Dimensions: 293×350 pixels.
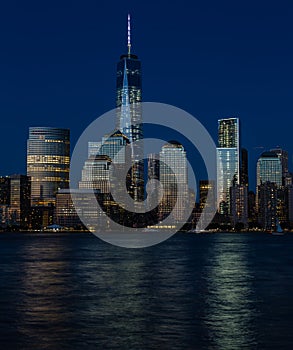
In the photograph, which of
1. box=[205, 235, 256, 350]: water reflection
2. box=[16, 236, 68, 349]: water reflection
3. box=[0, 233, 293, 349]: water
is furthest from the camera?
box=[16, 236, 68, 349]: water reflection

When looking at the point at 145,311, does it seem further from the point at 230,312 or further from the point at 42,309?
the point at 42,309

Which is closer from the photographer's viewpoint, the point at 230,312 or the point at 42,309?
the point at 230,312

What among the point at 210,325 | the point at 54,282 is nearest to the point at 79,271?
the point at 54,282

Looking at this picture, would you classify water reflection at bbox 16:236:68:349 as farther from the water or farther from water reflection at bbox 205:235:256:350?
water reflection at bbox 205:235:256:350

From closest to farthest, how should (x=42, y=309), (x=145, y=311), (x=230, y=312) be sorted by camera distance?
(x=230, y=312) < (x=145, y=311) < (x=42, y=309)

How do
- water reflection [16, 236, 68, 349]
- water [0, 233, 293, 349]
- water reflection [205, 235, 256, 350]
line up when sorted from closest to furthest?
water [0, 233, 293, 349]
water reflection [205, 235, 256, 350]
water reflection [16, 236, 68, 349]

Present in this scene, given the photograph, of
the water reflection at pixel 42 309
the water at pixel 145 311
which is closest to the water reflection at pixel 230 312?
the water at pixel 145 311

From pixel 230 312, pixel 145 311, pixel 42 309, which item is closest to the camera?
pixel 230 312

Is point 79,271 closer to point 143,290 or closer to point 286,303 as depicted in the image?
point 143,290

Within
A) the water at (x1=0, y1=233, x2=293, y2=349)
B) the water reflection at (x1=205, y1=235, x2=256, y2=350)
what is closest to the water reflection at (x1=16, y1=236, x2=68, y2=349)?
the water at (x1=0, y1=233, x2=293, y2=349)

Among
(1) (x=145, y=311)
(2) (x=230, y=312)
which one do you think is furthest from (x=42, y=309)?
(2) (x=230, y=312)

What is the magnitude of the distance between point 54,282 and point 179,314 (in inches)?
912

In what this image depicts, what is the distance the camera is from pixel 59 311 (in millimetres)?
41031

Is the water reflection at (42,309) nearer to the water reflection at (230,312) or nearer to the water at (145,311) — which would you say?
the water at (145,311)
